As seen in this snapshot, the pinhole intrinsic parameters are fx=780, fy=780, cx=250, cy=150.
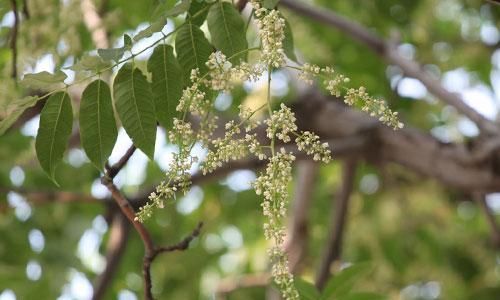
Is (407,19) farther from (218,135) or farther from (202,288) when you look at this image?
(202,288)

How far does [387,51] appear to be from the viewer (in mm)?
3729

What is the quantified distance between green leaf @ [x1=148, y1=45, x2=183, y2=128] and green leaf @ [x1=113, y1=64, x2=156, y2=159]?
2cm

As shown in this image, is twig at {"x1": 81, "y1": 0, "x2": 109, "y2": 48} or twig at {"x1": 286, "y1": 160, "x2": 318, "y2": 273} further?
twig at {"x1": 286, "y1": 160, "x2": 318, "y2": 273}

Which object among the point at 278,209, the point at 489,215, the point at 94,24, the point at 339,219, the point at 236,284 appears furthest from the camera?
the point at 236,284

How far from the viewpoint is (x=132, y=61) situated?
1.68m

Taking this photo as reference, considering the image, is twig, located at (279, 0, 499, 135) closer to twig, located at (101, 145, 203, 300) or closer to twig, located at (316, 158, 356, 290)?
twig, located at (316, 158, 356, 290)

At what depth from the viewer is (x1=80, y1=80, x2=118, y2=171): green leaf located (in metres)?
1.65

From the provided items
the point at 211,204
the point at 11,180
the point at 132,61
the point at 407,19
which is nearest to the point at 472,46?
the point at 407,19

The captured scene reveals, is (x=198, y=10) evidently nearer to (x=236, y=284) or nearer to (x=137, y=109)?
(x=137, y=109)

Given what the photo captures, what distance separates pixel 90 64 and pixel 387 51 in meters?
2.34

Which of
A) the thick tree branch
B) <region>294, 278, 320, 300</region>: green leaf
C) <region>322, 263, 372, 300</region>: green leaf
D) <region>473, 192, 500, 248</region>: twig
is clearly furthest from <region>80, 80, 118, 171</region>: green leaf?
<region>473, 192, 500, 248</region>: twig

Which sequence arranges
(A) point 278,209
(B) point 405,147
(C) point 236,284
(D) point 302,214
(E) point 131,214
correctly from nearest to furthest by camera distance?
(A) point 278,209 < (E) point 131,214 < (B) point 405,147 < (C) point 236,284 < (D) point 302,214

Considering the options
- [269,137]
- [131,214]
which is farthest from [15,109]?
[269,137]

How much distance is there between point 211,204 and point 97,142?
10.9 ft
